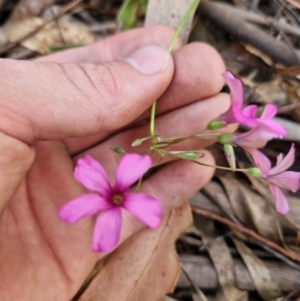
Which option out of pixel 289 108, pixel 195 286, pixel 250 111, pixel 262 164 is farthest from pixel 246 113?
pixel 195 286

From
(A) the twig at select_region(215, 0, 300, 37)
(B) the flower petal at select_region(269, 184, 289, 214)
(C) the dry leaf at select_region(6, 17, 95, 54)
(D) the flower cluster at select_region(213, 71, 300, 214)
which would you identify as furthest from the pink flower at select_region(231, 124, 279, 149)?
(C) the dry leaf at select_region(6, 17, 95, 54)

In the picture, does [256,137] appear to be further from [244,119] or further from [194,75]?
[194,75]

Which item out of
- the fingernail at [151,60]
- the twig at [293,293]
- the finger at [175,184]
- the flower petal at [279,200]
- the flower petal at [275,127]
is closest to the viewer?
the flower petal at [275,127]

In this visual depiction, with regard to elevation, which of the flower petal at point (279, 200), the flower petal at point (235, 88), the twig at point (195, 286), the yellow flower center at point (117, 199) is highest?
the flower petal at point (235, 88)

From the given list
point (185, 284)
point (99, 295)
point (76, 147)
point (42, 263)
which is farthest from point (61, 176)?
point (185, 284)

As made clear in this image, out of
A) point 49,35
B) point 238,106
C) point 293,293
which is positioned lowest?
point 293,293

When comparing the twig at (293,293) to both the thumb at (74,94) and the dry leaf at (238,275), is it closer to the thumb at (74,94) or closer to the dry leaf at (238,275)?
the dry leaf at (238,275)

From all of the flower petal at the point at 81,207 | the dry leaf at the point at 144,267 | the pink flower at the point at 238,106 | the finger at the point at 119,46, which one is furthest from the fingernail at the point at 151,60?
the dry leaf at the point at 144,267
